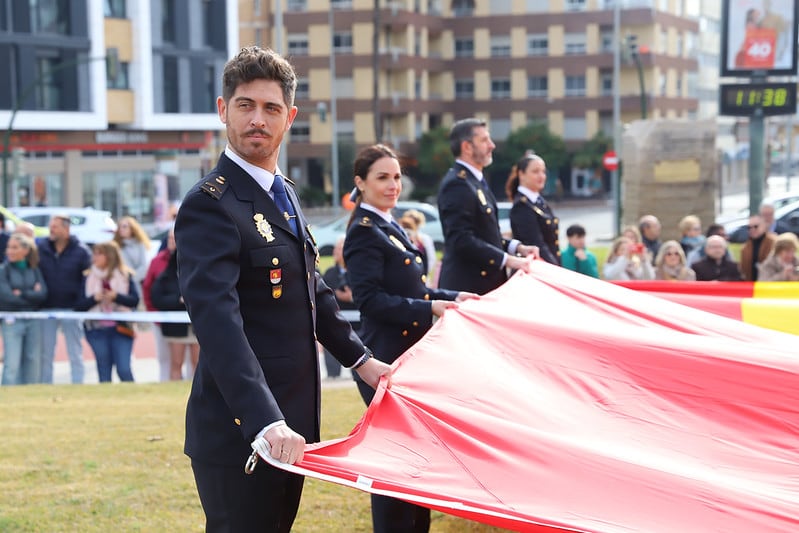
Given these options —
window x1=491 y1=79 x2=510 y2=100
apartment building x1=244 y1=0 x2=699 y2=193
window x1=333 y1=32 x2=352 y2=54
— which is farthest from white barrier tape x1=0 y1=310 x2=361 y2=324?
window x1=491 y1=79 x2=510 y2=100

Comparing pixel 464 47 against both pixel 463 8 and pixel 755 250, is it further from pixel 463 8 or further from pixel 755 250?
pixel 755 250

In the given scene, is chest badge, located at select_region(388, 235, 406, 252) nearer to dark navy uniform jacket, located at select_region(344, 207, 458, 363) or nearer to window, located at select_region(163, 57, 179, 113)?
Result: dark navy uniform jacket, located at select_region(344, 207, 458, 363)

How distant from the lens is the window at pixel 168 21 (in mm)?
51447

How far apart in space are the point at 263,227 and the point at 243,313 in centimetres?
28

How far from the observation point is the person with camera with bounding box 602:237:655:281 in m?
12.5

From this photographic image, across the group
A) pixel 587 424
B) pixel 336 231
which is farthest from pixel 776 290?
pixel 336 231

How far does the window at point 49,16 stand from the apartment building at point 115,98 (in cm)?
4

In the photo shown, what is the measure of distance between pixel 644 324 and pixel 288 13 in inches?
2592

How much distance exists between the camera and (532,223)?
8430 millimetres

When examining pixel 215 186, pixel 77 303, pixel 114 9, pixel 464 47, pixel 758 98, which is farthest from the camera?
pixel 464 47

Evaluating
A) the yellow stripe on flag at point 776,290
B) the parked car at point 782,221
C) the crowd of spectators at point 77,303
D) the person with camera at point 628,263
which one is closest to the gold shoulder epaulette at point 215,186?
the yellow stripe on flag at point 776,290

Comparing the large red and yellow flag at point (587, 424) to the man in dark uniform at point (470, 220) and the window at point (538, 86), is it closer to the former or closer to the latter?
the man in dark uniform at point (470, 220)

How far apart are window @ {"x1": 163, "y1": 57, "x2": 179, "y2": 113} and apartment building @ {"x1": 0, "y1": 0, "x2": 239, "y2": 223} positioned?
0.04 m

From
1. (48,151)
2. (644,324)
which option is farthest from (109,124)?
(644,324)
